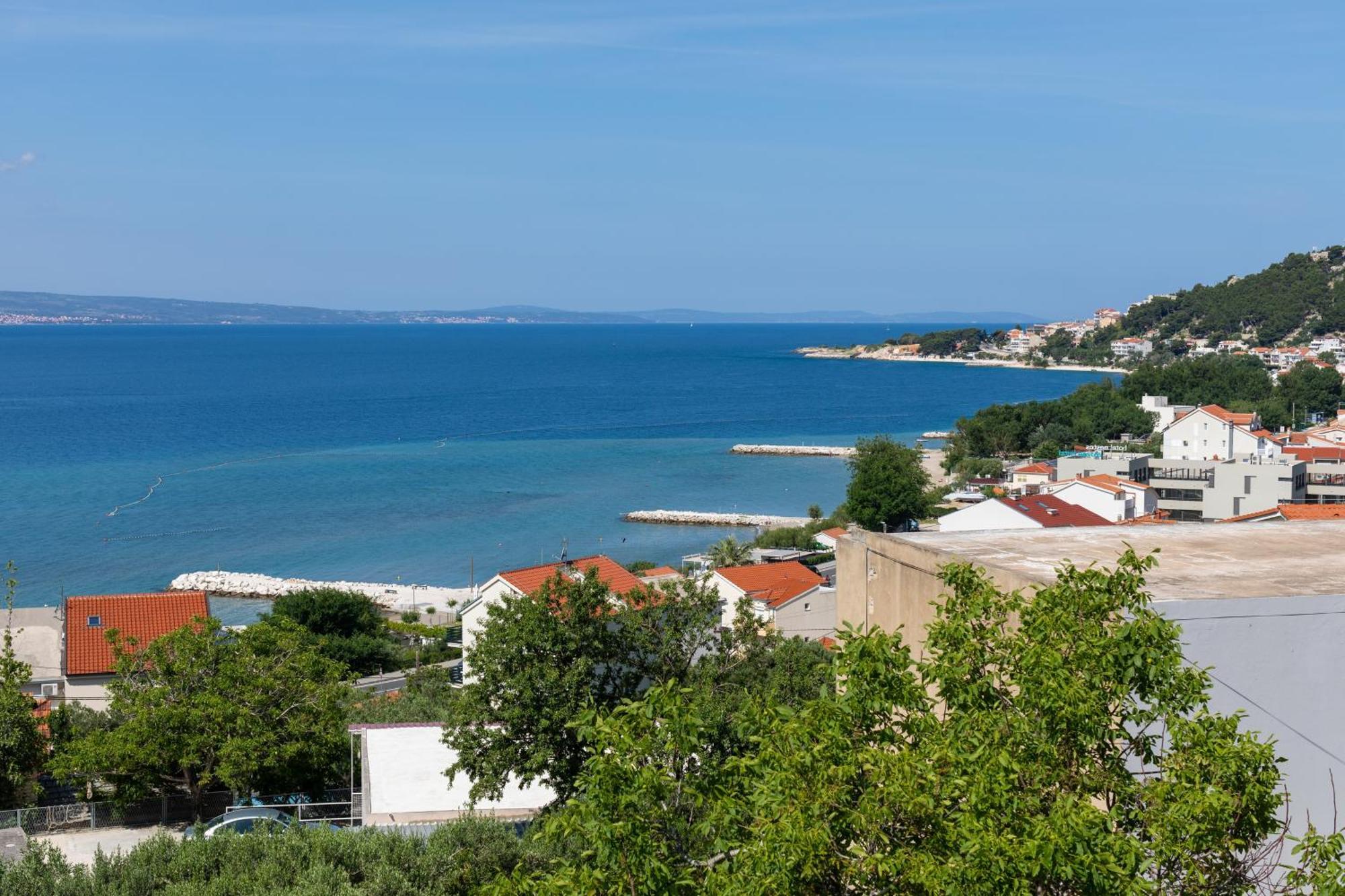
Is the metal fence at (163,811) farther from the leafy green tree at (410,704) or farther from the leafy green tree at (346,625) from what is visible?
the leafy green tree at (346,625)

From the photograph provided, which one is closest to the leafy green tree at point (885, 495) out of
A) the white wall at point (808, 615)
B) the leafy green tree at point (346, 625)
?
the white wall at point (808, 615)

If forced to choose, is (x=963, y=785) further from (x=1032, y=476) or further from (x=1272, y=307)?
(x=1272, y=307)

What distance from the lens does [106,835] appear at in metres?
15.0

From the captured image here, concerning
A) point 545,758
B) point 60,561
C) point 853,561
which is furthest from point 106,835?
point 60,561

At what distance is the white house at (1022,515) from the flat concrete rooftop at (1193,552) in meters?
26.6

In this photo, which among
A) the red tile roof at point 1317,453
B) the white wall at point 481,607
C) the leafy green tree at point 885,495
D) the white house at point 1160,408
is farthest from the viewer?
the white house at point 1160,408

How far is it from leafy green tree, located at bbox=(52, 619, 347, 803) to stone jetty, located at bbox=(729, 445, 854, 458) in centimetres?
7423

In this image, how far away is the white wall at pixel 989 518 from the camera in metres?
38.7

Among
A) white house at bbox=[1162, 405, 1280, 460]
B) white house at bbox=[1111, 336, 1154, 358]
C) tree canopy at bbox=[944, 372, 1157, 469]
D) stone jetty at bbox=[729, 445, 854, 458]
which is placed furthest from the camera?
white house at bbox=[1111, 336, 1154, 358]

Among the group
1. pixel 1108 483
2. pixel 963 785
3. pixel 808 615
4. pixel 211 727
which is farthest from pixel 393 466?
pixel 963 785

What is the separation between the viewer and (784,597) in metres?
33.3

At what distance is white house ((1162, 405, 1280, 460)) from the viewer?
63.9 meters

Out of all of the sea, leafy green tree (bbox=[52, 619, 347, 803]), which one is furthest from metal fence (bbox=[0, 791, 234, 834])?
the sea

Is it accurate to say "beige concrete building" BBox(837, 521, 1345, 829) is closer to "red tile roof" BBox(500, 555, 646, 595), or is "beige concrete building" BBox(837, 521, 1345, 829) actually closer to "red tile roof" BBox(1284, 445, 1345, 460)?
"red tile roof" BBox(500, 555, 646, 595)
